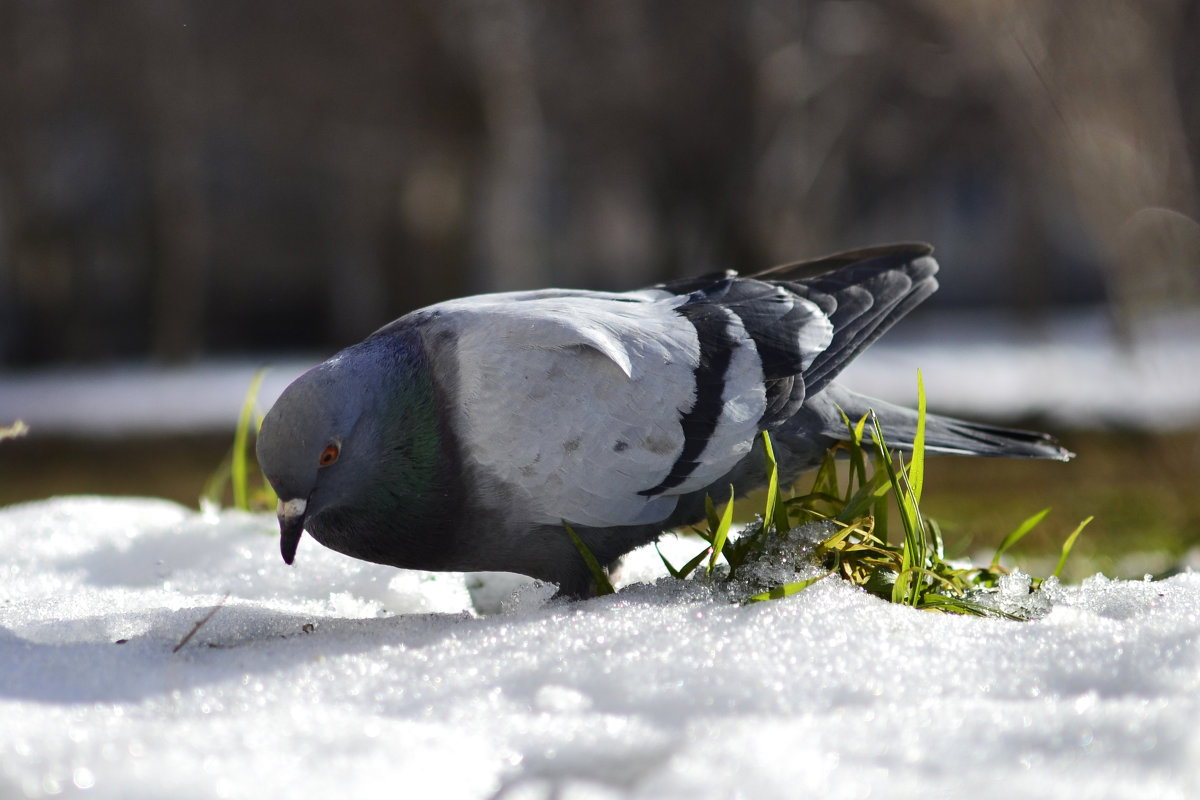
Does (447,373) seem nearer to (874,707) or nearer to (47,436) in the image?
(874,707)

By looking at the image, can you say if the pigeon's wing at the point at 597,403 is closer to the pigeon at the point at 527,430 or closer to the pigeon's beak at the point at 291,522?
the pigeon at the point at 527,430

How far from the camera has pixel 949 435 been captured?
2.55 metres

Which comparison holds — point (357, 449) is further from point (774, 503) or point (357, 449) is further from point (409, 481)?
point (774, 503)

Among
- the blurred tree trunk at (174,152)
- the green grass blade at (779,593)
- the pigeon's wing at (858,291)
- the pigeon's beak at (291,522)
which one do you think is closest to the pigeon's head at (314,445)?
the pigeon's beak at (291,522)

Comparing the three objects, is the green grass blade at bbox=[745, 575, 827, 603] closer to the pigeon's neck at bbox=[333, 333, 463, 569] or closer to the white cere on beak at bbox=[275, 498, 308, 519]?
the pigeon's neck at bbox=[333, 333, 463, 569]

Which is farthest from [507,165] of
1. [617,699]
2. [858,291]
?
[617,699]

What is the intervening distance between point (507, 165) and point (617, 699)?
8.87 metres

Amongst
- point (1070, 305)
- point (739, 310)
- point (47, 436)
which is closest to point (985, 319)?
point (1070, 305)

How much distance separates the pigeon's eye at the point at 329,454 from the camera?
6.40 feet

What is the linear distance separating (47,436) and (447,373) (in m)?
6.86

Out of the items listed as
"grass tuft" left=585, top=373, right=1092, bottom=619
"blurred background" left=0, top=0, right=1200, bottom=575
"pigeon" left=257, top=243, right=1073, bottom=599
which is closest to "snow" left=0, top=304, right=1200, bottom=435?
"blurred background" left=0, top=0, right=1200, bottom=575

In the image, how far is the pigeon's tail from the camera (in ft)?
8.19

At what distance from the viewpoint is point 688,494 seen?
2.26 m

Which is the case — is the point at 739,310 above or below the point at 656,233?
above
